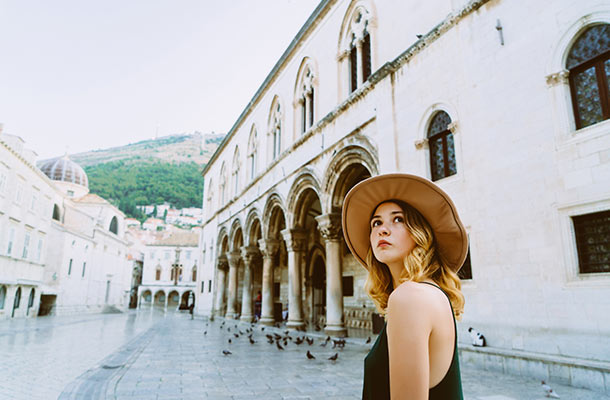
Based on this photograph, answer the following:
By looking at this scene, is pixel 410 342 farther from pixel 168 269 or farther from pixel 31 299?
pixel 168 269

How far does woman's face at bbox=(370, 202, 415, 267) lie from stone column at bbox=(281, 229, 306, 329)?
14390 millimetres

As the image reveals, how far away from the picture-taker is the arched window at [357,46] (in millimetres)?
12625

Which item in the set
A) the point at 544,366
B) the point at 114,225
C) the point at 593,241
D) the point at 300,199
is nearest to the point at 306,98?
the point at 300,199

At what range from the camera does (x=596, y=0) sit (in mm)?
6250

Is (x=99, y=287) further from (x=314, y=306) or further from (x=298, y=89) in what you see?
(x=298, y=89)

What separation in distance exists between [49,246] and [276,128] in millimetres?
22194

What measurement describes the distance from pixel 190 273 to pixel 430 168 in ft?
197

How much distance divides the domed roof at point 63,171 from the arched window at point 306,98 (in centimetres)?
4150

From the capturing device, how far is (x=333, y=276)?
1298 centimetres

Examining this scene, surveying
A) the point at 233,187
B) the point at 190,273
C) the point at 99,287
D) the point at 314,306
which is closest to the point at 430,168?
the point at 314,306

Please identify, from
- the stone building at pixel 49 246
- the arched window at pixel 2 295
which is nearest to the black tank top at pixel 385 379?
the stone building at pixel 49 246

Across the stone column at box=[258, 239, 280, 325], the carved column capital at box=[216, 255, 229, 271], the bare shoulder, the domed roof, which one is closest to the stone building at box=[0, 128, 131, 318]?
the domed roof

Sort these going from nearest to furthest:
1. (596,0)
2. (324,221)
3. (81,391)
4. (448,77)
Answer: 1. (81,391)
2. (596,0)
3. (448,77)
4. (324,221)

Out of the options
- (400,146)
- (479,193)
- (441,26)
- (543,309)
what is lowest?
(543,309)
